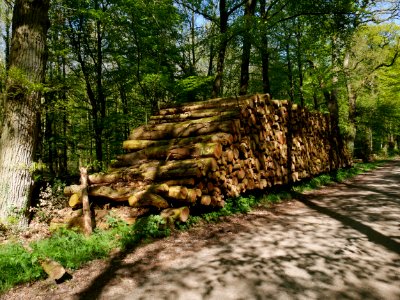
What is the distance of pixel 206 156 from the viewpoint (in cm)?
688

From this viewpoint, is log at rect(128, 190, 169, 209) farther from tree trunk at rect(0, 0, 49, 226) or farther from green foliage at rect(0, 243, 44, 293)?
tree trunk at rect(0, 0, 49, 226)

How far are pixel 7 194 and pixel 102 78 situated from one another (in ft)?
41.4

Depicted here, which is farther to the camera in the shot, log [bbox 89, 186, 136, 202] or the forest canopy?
the forest canopy

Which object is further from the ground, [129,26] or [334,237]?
[129,26]

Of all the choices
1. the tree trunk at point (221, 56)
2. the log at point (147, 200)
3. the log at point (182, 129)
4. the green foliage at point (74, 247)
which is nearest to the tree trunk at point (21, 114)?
the green foliage at point (74, 247)

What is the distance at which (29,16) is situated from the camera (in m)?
6.08

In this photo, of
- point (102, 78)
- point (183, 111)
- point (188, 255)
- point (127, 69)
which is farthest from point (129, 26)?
point (188, 255)

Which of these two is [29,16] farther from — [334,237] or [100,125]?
[100,125]

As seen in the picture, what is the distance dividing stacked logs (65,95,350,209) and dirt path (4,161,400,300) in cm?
106

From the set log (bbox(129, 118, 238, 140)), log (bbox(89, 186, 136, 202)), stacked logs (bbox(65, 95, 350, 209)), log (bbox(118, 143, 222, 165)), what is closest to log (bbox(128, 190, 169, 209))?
stacked logs (bbox(65, 95, 350, 209))

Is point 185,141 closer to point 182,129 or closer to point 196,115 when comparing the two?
point 182,129

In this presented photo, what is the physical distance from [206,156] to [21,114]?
406 cm

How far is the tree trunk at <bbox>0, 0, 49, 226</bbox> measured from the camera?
19.2 feet

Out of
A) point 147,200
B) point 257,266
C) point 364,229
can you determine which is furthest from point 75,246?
point 364,229
